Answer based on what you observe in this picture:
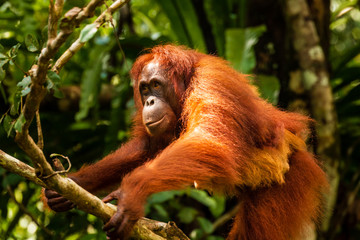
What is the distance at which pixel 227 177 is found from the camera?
8.81ft

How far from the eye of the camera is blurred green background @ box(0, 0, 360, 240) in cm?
437

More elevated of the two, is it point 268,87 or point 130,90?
point 268,87

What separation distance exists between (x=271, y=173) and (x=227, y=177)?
0.67 m

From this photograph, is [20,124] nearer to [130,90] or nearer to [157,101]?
[157,101]

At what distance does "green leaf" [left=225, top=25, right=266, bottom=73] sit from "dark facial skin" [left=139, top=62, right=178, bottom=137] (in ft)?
5.58

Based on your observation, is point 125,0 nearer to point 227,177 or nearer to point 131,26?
point 227,177

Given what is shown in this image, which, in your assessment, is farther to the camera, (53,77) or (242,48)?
(242,48)

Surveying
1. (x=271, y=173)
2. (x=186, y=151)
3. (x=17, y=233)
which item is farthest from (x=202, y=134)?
(x=17, y=233)

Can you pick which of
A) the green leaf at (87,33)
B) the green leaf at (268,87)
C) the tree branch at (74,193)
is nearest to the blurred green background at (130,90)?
the green leaf at (268,87)

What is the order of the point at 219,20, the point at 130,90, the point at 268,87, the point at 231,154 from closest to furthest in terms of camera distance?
the point at 231,154 → the point at 268,87 → the point at 130,90 → the point at 219,20

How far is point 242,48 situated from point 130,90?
1.38 meters

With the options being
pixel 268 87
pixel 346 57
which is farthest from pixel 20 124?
pixel 346 57

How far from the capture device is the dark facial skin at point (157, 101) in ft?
10.4

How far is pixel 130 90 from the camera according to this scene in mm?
5141
